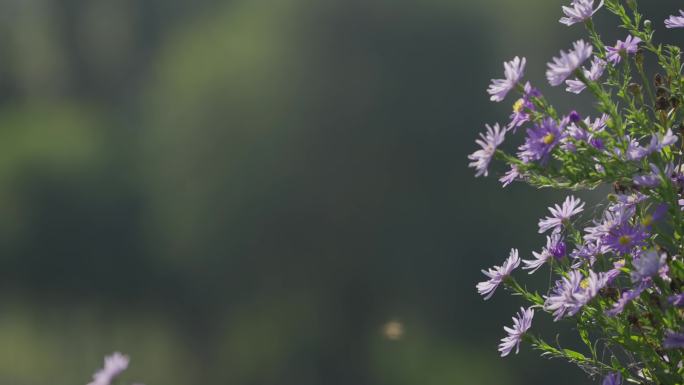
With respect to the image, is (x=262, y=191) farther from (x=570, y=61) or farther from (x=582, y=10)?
(x=570, y=61)

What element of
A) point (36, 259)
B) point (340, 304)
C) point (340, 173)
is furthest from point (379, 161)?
point (36, 259)

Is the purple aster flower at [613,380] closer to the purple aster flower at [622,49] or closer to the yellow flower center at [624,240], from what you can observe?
the yellow flower center at [624,240]

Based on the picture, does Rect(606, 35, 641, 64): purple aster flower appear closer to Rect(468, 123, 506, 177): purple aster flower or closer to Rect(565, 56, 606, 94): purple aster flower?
Rect(565, 56, 606, 94): purple aster flower

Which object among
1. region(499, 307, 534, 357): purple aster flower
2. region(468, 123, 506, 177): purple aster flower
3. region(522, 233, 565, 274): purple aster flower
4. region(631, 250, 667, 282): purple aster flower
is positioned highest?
region(468, 123, 506, 177): purple aster flower

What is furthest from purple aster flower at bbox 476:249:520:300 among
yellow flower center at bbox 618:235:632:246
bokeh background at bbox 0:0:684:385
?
bokeh background at bbox 0:0:684:385

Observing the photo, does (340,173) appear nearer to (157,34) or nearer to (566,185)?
(157,34)

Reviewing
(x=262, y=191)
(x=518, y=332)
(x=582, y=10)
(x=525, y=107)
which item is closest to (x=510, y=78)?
(x=525, y=107)
